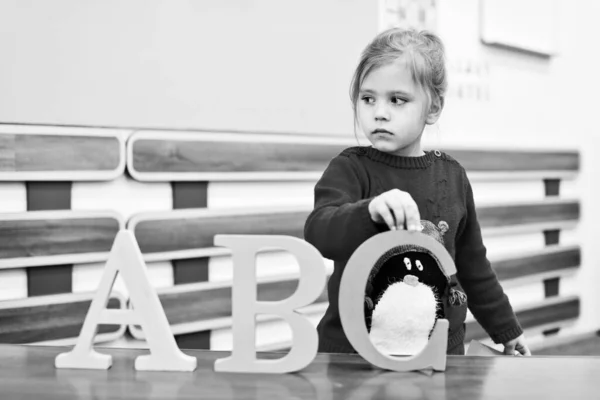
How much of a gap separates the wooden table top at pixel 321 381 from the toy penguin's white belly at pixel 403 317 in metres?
0.12

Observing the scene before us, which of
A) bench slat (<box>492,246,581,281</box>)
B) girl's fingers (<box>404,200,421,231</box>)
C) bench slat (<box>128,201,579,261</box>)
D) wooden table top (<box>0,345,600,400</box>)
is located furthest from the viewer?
bench slat (<box>492,246,581,281</box>)

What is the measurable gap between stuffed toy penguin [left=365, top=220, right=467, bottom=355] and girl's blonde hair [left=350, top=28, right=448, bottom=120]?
260 millimetres

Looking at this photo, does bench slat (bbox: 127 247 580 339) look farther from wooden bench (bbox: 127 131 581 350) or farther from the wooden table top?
the wooden table top

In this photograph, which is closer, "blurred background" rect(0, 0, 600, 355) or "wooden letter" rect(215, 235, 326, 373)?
"wooden letter" rect(215, 235, 326, 373)

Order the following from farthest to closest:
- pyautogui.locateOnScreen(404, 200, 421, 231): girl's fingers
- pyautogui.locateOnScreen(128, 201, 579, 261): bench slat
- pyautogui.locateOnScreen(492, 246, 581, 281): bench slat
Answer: pyautogui.locateOnScreen(492, 246, 581, 281): bench slat < pyautogui.locateOnScreen(128, 201, 579, 261): bench slat < pyautogui.locateOnScreen(404, 200, 421, 231): girl's fingers

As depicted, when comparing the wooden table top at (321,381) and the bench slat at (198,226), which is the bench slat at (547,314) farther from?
the wooden table top at (321,381)

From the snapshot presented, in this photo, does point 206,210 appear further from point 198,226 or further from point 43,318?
point 43,318

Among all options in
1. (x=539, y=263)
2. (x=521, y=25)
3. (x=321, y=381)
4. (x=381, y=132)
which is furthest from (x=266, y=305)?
(x=521, y=25)

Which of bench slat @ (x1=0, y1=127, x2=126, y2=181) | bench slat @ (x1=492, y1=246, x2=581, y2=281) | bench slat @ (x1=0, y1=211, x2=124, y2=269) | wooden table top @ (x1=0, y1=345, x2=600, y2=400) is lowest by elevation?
bench slat @ (x1=492, y1=246, x2=581, y2=281)

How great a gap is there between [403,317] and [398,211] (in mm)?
218

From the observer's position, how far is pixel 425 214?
3.51 feet

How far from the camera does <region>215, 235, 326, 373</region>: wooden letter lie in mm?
770

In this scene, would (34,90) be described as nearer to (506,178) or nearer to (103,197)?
(103,197)

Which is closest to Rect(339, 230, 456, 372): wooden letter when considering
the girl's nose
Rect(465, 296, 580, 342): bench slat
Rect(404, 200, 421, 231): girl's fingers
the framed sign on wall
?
Rect(404, 200, 421, 231): girl's fingers
